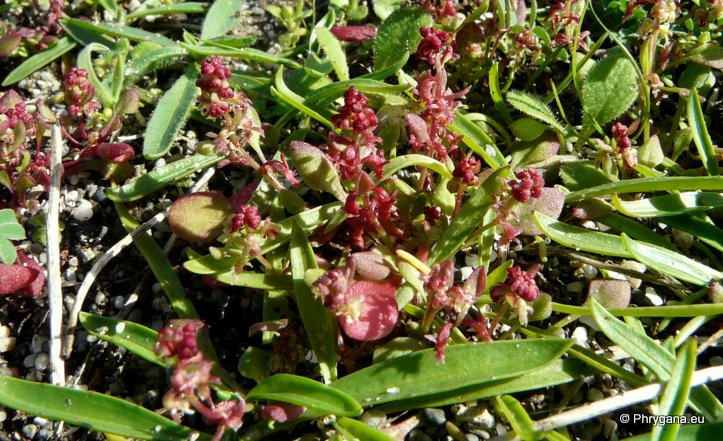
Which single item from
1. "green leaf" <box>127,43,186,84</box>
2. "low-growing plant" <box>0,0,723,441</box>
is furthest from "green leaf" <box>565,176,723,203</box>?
"green leaf" <box>127,43,186,84</box>

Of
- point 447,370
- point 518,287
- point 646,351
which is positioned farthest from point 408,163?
point 646,351

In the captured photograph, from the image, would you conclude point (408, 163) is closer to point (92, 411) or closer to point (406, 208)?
point (406, 208)

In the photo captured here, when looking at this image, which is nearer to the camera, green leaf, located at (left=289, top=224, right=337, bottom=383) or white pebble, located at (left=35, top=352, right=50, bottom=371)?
green leaf, located at (left=289, top=224, right=337, bottom=383)

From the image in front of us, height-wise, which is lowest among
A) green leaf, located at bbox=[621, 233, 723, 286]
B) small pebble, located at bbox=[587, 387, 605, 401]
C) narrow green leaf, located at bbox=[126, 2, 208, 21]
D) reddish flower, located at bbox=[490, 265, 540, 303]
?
small pebble, located at bbox=[587, 387, 605, 401]

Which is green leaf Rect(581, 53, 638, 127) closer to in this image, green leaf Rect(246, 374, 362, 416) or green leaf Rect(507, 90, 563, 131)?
green leaf Rect(507, 90, 563, 131)

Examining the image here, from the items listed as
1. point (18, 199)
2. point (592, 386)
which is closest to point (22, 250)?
point (18, 199)

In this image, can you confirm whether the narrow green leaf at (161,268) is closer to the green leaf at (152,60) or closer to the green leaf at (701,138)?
the green leaf at (152,60)

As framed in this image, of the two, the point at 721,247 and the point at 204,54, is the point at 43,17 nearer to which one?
the point at 204,54
